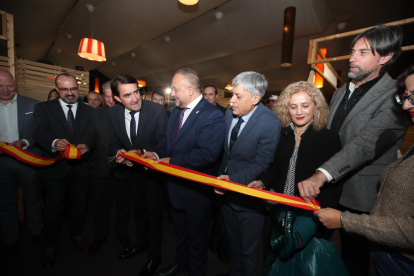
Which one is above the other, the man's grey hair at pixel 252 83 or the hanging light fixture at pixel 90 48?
the hanging light fixture at pixel 90 48

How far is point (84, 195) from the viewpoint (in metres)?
2.61

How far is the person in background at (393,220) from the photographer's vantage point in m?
0.85

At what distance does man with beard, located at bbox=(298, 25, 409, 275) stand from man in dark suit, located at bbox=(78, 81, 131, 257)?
2.14 m

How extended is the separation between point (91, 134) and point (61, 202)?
3.03 feet

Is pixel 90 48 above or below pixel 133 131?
above

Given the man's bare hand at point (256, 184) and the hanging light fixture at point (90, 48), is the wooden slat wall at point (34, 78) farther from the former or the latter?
the man's bare hand at point (256, 184)

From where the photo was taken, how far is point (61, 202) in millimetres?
2406

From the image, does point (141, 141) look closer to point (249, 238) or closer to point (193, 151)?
point (193, 151)

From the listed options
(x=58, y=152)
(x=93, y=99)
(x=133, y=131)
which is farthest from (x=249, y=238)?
(x=93, y=99)

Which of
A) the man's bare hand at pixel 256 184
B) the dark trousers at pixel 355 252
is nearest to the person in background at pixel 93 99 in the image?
the man's bare hand at pixel 256 184

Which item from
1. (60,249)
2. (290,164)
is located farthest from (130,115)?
(60,249)

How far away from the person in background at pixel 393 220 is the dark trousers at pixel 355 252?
2.45 ft

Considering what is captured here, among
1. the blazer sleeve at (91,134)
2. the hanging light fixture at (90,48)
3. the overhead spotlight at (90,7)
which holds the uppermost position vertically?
the overhead spotlight at (90,7)

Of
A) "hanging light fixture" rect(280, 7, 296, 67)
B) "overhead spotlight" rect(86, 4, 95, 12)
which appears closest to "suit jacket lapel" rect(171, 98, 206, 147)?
"hanging light fixture" rect(280, 7, 296, 67)
